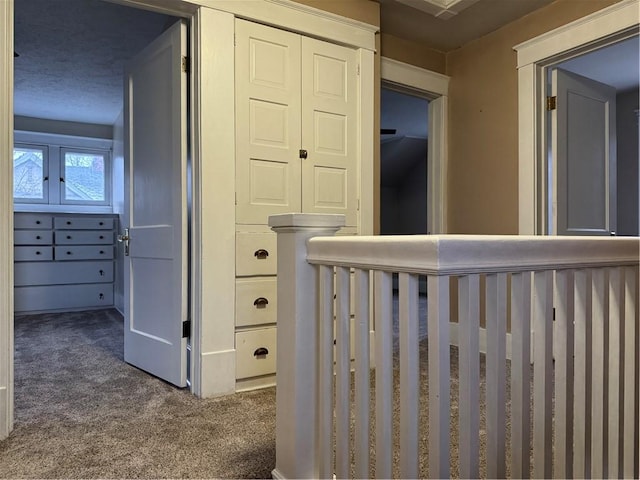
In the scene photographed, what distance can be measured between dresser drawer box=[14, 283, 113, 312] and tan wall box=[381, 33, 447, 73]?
12.4ft

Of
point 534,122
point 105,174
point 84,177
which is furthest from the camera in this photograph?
point 105,174

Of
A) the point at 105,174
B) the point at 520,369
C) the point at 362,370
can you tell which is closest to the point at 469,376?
the point at 520,369

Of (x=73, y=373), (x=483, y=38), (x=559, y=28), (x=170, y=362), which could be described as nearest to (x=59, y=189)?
(x=73, y=373)

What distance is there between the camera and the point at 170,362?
7.29 feet

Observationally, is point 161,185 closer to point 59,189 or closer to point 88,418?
point 88,418

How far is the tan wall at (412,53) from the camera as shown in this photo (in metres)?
2.98

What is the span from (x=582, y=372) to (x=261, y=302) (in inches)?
60.5

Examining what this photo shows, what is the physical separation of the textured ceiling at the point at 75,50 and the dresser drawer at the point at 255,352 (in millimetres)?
1970

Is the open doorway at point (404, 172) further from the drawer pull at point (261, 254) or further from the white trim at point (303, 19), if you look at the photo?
the drawer pull at point (261, 254)

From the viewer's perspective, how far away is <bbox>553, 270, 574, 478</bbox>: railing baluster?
97 centimetres

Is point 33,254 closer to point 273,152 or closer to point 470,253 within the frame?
point 273,152

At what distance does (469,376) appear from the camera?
773mm

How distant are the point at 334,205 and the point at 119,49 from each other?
215 centimetres

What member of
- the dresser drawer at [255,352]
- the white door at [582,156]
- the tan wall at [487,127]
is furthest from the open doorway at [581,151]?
the dresser drawer at [255,352]
